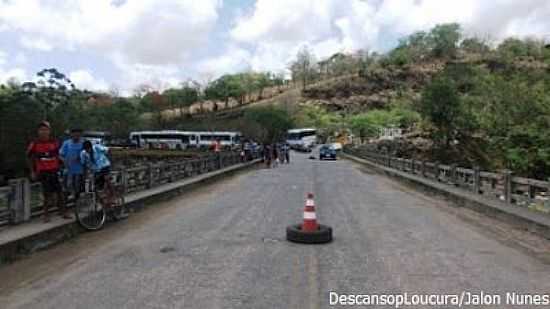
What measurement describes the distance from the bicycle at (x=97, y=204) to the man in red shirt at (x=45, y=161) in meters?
0.55

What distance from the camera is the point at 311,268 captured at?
743 cm

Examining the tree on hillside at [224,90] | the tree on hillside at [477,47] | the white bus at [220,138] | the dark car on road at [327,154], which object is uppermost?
the tree on hillside at [477,47]

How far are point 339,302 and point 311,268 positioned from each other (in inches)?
60.6

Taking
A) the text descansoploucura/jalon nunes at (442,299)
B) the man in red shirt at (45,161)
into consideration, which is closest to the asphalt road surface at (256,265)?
the text descansoploucura/jalon nunes at (442,299)

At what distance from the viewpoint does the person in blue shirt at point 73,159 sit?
1064cm

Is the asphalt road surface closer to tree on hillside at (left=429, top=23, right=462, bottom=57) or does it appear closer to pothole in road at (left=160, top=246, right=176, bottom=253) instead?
pothole in road at (left=160, top=246, right=176, bottom=253)

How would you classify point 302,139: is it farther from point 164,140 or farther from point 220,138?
point 164,140

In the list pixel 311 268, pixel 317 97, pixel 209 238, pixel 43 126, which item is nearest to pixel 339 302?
pixel 311 268

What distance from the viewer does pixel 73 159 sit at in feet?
34.9

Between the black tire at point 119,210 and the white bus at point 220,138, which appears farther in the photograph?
the white bus at point 220,138

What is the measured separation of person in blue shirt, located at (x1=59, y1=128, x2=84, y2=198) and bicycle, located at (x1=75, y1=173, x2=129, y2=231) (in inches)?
9.5

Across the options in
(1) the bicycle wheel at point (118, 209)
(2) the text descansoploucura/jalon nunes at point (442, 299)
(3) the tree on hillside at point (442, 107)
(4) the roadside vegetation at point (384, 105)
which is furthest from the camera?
(3) the tree on hillside at point (442, 107)

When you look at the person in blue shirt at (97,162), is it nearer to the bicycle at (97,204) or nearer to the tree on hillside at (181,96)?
the bicycle at (97,204)

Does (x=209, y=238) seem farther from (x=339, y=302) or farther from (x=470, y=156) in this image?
(x=470, y=156)
